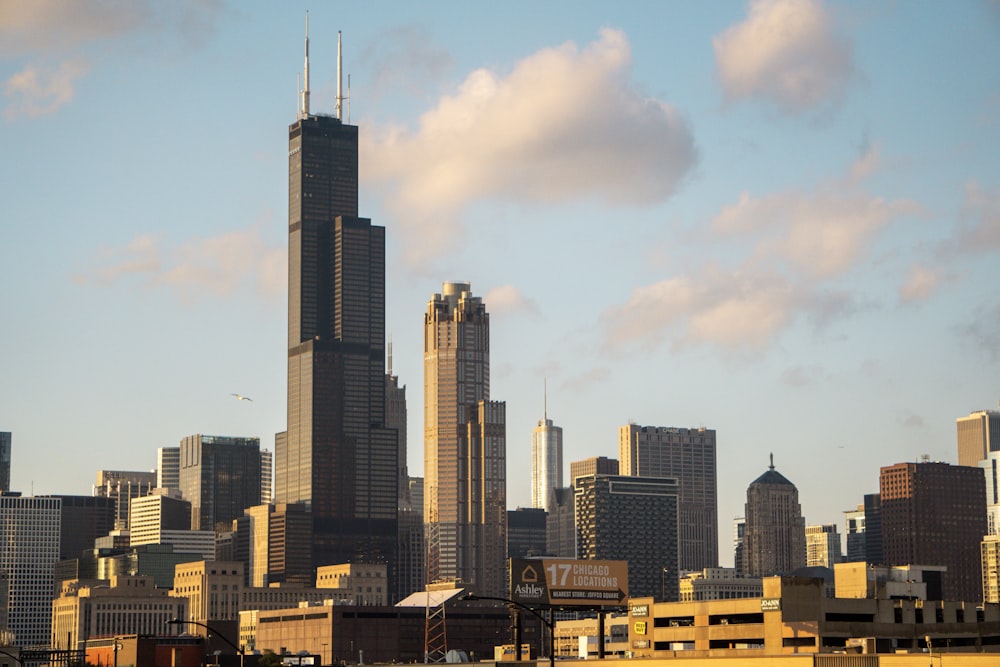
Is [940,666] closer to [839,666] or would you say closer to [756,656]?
[839,666]

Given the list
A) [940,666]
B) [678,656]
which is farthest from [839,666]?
[678,656]

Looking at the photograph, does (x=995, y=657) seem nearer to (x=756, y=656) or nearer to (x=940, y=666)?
(x=940, y=666)

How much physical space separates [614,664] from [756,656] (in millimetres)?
29641

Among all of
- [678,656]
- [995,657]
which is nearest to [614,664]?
[678,656]

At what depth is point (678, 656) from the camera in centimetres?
19225

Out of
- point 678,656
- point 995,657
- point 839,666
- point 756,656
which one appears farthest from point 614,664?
point 995,657

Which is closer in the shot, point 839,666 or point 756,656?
point 839,666

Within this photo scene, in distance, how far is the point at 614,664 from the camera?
651 ft

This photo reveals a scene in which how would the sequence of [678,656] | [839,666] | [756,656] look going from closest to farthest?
[839,666]
[756,656]
[678,656]

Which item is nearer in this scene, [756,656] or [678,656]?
[756,656]

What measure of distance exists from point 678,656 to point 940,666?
4633 centimetres

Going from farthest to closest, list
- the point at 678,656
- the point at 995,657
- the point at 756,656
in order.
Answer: the point at 678,656 < the point at 756,656 < the point at 995,657

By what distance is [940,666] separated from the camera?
15038 cm

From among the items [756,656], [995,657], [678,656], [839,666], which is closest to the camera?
[995,657]
